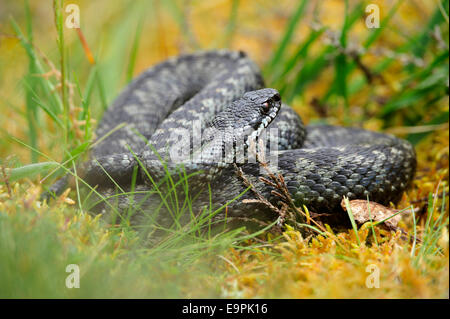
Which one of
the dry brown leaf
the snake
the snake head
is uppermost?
the snake head

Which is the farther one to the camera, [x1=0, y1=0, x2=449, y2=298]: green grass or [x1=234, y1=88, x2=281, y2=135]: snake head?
[x1=234, y1=88, x2=281, y2=135]: snake head

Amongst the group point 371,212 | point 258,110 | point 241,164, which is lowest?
point 371,212

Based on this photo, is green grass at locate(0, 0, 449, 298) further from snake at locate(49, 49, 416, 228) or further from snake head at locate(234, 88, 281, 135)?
snake head at locate(234, 88, 281, 135)

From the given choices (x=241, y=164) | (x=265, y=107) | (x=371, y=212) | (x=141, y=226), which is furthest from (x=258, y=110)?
(x=141, y=226)

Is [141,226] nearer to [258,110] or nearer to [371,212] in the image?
[258,110]

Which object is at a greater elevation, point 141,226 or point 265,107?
point 265,107

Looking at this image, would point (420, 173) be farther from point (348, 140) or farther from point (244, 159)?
point (244, 159)

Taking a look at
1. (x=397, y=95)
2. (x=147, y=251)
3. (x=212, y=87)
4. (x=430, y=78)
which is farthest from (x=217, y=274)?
(x=397, y=95)

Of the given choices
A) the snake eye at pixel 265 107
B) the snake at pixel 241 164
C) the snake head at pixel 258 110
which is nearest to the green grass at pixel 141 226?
the snake at pixel 241 164

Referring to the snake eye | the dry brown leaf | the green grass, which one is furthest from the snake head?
the dry brown leaf

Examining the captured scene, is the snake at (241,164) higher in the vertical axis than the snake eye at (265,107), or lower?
lower

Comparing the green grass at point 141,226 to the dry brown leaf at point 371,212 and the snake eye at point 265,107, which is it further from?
the snake eye at point 265,107
